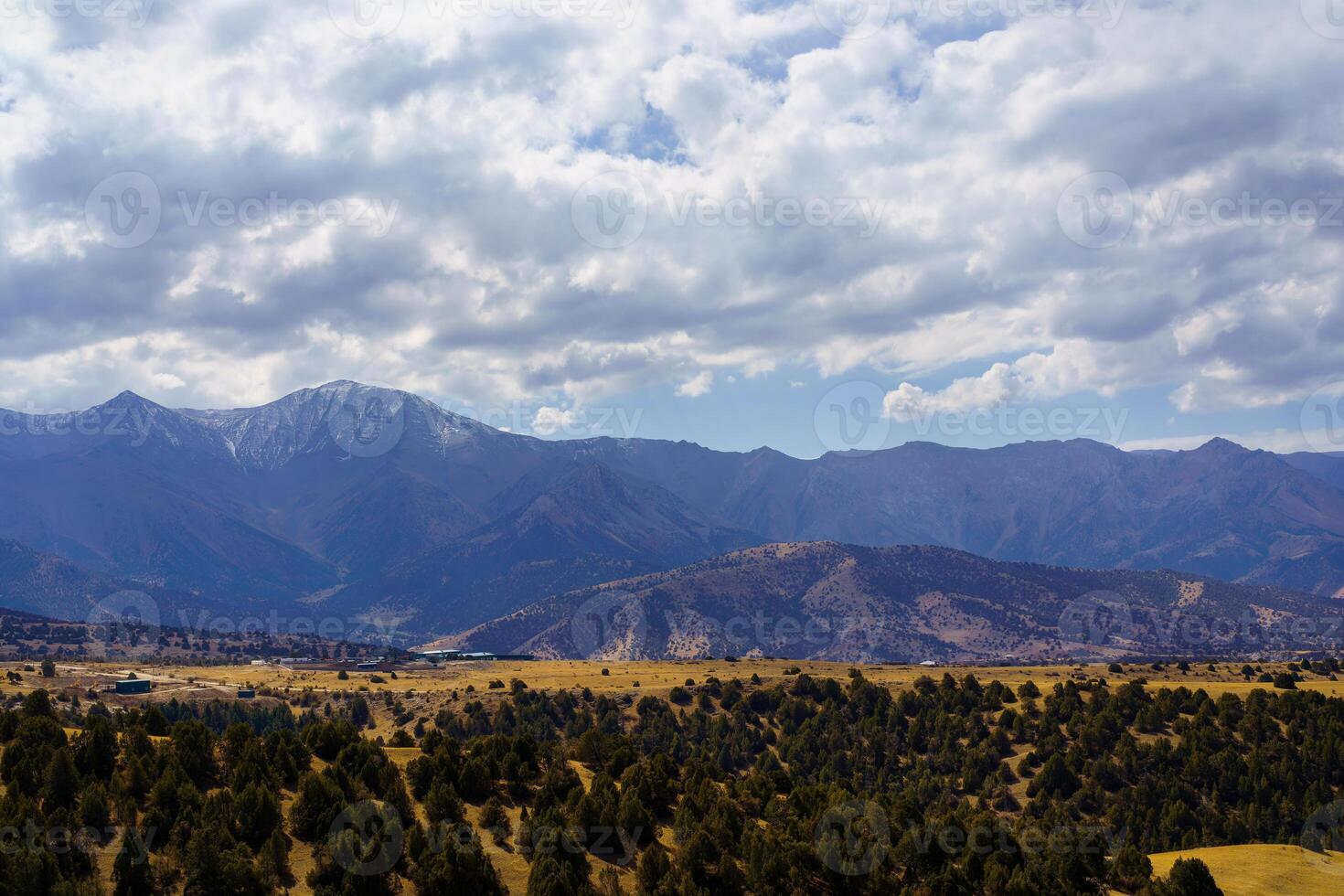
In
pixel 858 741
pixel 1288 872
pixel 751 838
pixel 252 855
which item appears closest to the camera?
pixel 252 855

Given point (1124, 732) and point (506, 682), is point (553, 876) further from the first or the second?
point (506, 682)

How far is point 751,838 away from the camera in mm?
54969

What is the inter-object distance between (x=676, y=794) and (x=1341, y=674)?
133 meters

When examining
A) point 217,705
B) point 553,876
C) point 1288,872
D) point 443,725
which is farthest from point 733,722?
point 553,876
